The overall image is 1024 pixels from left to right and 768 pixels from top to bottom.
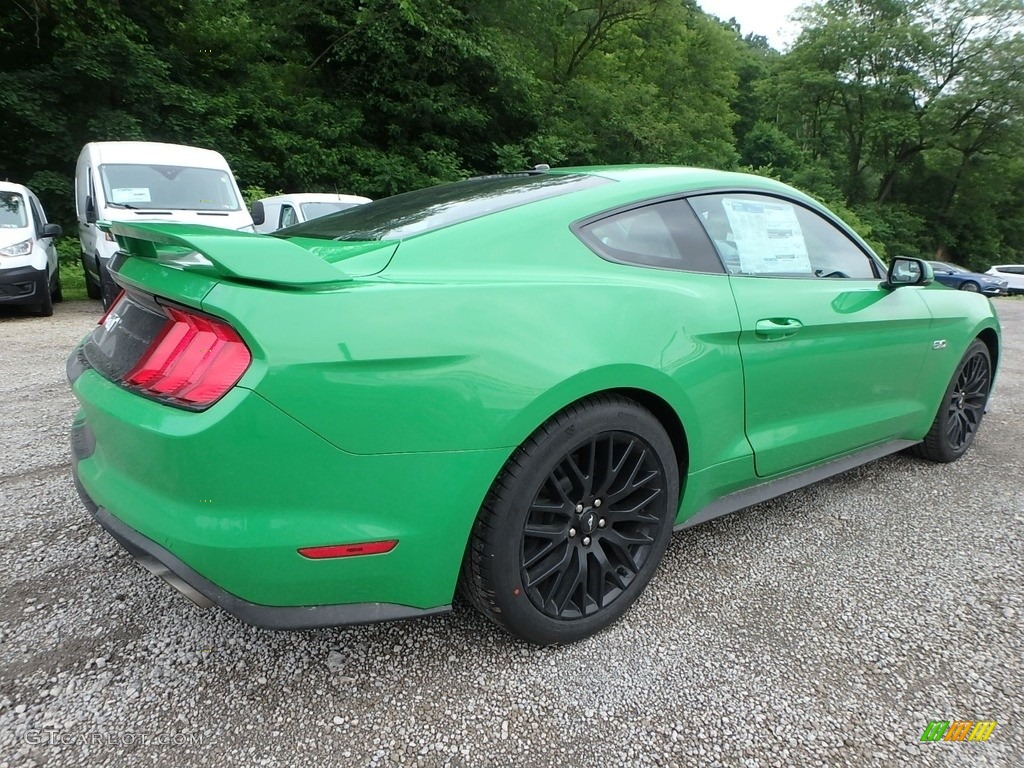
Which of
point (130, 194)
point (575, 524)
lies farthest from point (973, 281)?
point (575, 524)

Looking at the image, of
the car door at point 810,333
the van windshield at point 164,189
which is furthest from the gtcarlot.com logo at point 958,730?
the van windshield at point 164,189

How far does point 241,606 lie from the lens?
4.91ft

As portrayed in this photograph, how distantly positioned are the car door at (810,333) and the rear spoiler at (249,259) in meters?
1.39

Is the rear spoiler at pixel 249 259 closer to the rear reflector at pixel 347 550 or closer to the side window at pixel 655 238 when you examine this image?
the rear reflector at pixel 347 550

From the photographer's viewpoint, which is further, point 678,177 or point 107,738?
point 678,177

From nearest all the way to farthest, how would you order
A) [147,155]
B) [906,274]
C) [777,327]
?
[777,327]
[906,274]
[147,155]

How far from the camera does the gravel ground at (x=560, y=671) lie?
5.14 ft

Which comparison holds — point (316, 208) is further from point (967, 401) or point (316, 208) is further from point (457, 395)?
point (457, 395)

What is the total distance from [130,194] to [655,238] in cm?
792

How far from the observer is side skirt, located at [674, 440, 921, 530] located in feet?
7.47

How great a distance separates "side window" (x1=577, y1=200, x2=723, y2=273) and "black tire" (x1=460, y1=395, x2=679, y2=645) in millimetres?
489

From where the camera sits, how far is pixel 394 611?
1.64 meters

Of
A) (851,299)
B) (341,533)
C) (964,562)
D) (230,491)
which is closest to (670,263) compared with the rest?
(851,299)

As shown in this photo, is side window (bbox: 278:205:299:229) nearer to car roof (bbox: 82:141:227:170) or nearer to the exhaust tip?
car roof (bbox: 82:141:227:170)
